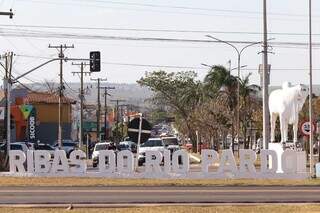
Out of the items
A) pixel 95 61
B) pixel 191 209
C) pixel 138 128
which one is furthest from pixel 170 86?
pixel 191 209

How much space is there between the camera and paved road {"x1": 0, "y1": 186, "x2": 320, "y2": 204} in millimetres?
21708

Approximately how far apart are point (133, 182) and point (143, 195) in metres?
7.56

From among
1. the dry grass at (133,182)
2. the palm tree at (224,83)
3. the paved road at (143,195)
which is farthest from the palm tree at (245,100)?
the paved road at (143,195)

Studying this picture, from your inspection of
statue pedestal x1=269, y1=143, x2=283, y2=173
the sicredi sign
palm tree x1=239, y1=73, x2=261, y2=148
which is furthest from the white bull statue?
palm tree x1=239, y1=73, x2=261, y2=148

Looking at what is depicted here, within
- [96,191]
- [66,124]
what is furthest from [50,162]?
[66,124]

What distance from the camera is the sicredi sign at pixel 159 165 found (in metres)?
35.2

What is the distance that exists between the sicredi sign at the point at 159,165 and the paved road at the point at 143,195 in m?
7.20

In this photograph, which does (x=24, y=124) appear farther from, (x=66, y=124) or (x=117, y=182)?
(x=117, y=182)

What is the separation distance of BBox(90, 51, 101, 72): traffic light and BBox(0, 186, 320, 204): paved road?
13.1m

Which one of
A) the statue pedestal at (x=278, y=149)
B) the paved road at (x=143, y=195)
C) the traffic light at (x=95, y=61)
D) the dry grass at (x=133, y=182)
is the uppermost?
the traffic light at (x=95, y=61)

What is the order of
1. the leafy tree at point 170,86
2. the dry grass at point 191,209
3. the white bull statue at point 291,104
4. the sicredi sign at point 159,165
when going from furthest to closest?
the leafy tree at point 170,86
the white bull statue at point 291,104
the sicredi sign at point 159,165
the dry grass at point 191,209

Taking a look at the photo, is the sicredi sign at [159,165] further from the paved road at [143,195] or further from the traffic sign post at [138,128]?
the paved road at [143,195]

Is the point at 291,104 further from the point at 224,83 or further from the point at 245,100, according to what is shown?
the point at 245,100

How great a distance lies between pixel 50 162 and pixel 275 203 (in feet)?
59.4
